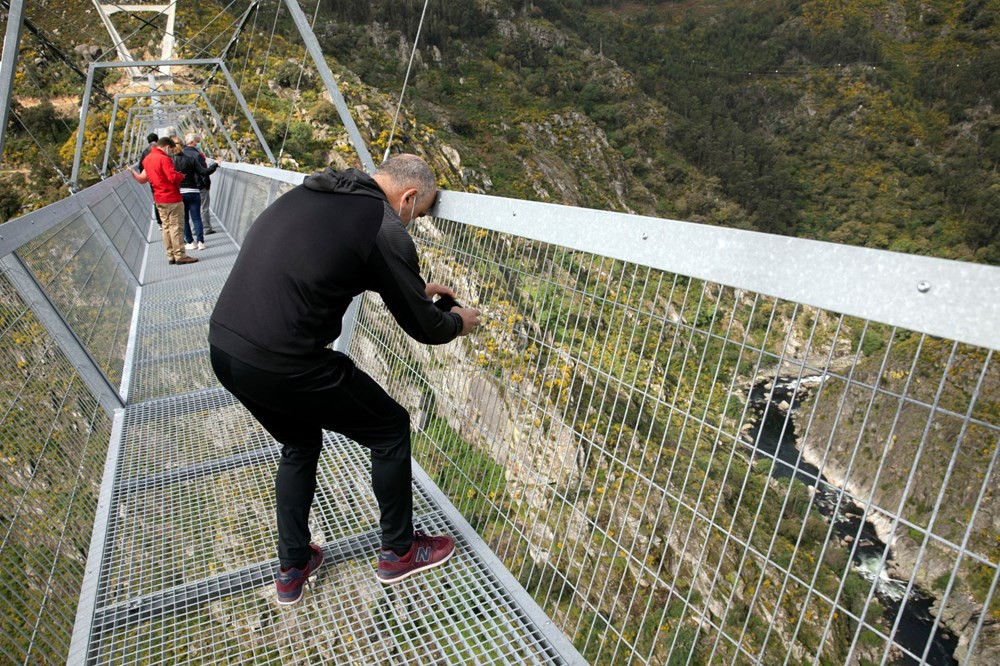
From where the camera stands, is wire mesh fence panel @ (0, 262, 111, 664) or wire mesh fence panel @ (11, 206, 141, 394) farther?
wire mesh fence panel @ (11, 206, 141, 394)

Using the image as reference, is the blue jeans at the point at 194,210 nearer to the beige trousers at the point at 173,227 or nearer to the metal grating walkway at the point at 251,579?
the beige trousers at the point at 173,227

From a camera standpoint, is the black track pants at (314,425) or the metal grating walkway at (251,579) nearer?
the black track pants at (314,425)

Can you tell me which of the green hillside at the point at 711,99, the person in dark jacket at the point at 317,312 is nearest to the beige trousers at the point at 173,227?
the person in dark jacket at the point at 317,312

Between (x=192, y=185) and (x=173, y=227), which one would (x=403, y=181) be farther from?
(x=192, y=185)

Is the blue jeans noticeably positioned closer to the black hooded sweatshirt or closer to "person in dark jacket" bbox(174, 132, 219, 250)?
"person in dark jacket" bbox(174, 132, 219, 250)

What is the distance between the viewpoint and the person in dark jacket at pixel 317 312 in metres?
1.91

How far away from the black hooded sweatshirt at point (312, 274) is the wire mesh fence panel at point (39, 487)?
0.90 meters

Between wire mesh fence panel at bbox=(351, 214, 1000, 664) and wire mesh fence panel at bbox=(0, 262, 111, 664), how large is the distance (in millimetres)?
1459

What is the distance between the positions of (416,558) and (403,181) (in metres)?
1.47

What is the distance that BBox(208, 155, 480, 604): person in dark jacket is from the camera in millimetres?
1914

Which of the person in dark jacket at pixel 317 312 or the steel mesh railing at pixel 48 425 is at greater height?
the person in dark jacket at pixel 317 312

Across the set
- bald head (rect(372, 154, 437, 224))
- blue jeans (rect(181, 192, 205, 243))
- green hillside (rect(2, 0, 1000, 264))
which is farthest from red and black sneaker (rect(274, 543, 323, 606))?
green hillside (rect(2, 0, 1000, 264))

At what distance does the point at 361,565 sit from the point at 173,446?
1.54 metres

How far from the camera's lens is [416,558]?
2.44 m
